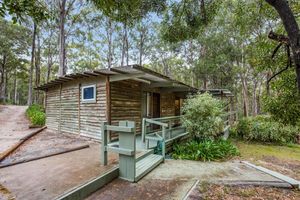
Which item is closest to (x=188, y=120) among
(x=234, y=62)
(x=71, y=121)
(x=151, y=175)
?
(x=151, y=175)

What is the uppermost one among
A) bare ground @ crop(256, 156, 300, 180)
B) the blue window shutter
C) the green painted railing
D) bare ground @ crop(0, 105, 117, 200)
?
the blue window shutter

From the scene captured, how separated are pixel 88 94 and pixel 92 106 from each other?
1.94 ft

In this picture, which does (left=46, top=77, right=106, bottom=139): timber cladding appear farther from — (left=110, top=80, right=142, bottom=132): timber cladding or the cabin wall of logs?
(left=110, top=80, right=142, bottom=132): timber cladding

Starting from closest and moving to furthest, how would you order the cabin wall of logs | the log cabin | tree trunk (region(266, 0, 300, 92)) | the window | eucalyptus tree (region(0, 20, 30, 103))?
tree trunk (region(266, 0, 300, 92))
the log cabin
the cabin wall of logs
the window
eucalyptus tree (region(0, 20, 30, 103))

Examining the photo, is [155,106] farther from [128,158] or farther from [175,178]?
[128,158]

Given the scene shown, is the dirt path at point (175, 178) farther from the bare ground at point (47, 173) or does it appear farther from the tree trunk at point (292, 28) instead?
the tree trunk at point (292, 28)

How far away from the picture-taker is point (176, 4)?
598 centimetres

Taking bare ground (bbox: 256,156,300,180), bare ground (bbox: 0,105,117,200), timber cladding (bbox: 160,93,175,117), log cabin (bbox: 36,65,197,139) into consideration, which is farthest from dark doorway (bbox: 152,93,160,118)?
bare ground (bbox: 256,156,300,180)

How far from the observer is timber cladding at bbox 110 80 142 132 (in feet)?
23.1

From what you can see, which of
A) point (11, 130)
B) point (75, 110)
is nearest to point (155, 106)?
point (75, 110)

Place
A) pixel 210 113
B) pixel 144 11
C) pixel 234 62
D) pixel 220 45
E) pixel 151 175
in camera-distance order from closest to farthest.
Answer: pixel 151 175 → pixel 144 11 → pixel 210 113 → pixel 220 45 → pixel 234 62

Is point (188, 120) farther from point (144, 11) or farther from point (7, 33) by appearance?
point (7, 33)

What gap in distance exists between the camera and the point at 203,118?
7.13 meters

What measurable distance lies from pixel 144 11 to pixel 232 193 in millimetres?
5418
